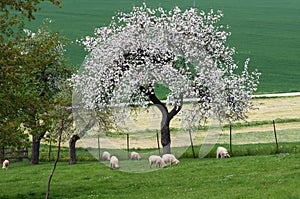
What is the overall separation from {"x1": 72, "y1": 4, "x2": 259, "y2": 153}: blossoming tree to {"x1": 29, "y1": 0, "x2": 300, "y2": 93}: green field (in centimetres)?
3041

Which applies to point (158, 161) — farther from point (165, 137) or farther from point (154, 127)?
point (154, 127)

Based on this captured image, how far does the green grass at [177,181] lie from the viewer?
21.0m

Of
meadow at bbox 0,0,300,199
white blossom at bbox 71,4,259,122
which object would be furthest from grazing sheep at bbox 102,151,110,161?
white blossom at bbox 71,4,259,122

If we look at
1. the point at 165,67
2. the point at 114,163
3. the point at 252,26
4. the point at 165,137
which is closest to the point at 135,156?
the point at 165,137

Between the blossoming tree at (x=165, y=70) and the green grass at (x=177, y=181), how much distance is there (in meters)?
3.73

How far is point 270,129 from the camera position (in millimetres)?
45812

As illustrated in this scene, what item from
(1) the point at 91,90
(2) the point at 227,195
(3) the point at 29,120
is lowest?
(2) the point at 227,195

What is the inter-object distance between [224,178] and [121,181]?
15.4 feet

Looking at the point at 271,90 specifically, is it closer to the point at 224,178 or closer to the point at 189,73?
the point at 189,73

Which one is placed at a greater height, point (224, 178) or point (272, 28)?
point (272, 28)

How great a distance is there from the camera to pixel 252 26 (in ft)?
346

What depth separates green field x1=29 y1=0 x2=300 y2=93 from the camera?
76562 mm

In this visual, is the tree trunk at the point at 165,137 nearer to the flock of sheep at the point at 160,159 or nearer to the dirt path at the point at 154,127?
the dirt path at the point at 154,127

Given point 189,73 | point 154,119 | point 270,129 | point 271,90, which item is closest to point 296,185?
point 189,73
